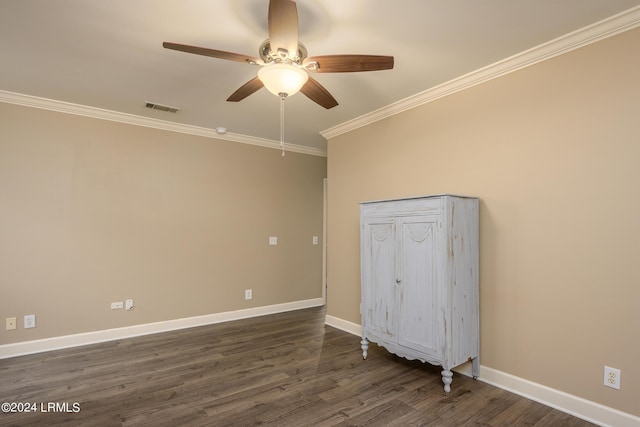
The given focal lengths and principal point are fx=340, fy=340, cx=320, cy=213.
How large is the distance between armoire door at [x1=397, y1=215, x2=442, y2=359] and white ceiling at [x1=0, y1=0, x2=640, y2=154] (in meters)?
1.27

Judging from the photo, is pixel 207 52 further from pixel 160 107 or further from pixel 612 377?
pixel 612 377

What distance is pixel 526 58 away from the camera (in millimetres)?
2533

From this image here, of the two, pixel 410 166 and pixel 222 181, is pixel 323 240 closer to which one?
pixel 222 181

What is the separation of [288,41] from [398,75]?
1.35 meters

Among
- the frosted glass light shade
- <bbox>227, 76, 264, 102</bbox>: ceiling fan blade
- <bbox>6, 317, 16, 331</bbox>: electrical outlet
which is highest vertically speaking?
<bbox>227, 76, 264, 102</bbox>: ceiling fan blade

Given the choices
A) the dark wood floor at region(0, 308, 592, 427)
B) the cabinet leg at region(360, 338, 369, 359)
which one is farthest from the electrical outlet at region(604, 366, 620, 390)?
the cabinet leg at region(360, 338, 369, 359)

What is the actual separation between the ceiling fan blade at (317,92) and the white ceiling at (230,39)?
1.15 ft

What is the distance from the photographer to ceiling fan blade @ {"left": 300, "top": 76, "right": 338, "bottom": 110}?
2.27 m

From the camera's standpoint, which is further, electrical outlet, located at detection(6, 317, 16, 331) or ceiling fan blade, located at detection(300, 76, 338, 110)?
electrical outlet, located at detection(6, 317, 16, 331)

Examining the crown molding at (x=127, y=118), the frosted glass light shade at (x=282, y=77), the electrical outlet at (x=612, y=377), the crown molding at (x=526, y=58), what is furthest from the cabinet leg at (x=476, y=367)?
the crown molding at (x=127, y=118)

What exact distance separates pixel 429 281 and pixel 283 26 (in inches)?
81.4

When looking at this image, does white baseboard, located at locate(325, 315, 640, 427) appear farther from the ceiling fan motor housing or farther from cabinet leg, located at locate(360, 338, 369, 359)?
the ceiling fan motor housing

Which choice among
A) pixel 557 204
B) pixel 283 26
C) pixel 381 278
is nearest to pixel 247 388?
pixel 381 278

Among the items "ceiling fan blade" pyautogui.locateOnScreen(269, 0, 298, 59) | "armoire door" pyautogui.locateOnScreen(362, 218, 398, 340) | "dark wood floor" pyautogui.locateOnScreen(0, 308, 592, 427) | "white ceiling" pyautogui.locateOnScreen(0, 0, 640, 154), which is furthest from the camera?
"armoire door" pyautogui.locateOnScreen(362, 218, 398, 340)
